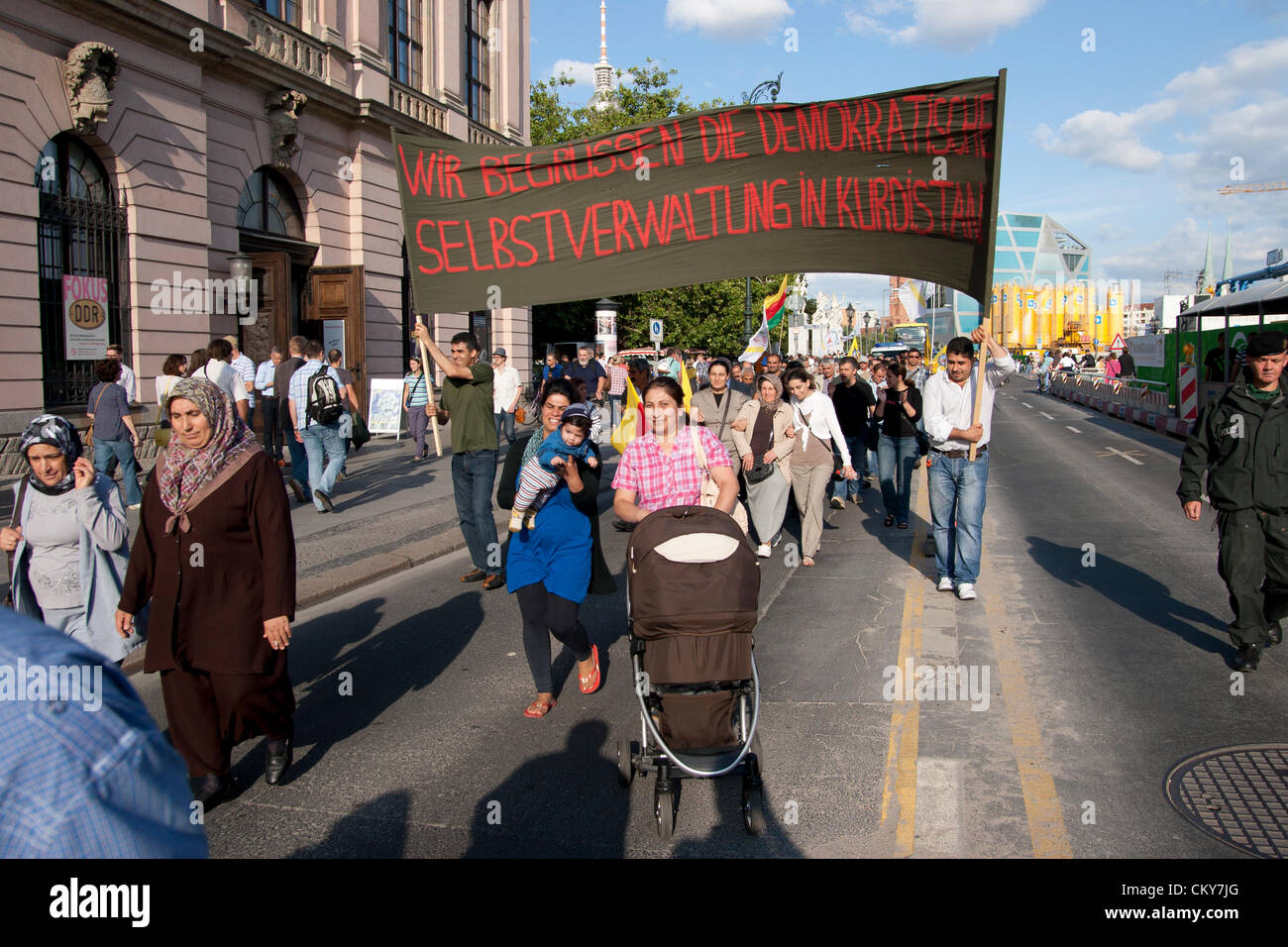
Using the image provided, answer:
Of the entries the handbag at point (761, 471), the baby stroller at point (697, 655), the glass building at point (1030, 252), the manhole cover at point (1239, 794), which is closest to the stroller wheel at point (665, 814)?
the baby stroller at point (697, 655)

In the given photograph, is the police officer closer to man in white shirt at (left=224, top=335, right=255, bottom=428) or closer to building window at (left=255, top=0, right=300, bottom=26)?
man in white shirt at (left=224, top=335, right=255, bottom=428)

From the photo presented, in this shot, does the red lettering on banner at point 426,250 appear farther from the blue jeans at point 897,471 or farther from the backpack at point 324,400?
the blue jeans at point 897,471

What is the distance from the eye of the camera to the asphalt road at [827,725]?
382cm

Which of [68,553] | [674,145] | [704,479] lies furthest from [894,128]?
[68,553]

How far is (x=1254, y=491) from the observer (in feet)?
18.9

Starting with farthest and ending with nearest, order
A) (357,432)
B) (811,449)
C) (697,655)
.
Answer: (357,432), (811,449), (697,655)

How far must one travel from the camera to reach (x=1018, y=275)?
167250 millimetres

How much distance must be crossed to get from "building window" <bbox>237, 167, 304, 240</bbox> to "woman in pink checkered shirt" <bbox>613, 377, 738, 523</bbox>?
1577 cm

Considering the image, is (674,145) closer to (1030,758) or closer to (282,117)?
(1030,758)

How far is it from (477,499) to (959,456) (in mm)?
4022

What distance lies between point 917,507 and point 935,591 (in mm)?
4652

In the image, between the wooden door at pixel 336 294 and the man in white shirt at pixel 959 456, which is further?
the wooden door at pixel 336 294

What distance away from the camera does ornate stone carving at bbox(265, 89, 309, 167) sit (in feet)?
61.3

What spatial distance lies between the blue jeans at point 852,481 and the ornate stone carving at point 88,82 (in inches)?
458
